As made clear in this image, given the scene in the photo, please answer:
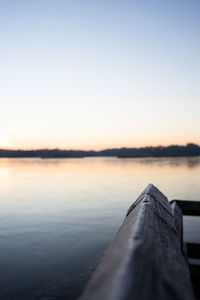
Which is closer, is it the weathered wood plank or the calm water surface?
the weathered wood plank

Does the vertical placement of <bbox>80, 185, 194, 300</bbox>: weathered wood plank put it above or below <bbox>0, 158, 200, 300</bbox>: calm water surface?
above

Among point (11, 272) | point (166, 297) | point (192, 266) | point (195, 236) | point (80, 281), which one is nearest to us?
point (166, 297)

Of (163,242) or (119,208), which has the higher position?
(163,242)

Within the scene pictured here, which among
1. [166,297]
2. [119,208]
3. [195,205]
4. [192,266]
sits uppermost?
[166,297]

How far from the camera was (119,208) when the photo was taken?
14.9 meters

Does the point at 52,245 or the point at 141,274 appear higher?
the point at 141,274

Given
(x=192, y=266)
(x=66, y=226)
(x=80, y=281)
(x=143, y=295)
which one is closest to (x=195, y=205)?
(x=192, y=266)

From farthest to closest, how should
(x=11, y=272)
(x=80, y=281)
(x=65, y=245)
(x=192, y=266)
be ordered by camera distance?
1. (x=65, y=245)
2. (x=11, y=272)
3. (x=80, y=281)
4. (x=192, y=266)

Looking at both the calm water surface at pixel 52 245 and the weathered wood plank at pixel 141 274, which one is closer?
the weathered wood plank at pixel 141 274

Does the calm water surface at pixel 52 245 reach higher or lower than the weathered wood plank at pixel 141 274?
lower

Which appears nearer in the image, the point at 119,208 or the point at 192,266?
the point at 192,266

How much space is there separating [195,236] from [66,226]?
5787 mm

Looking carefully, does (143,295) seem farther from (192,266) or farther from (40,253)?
(40,253)

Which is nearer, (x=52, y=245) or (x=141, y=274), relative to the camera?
(x=141, y=274)
